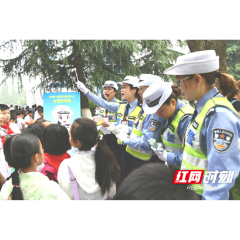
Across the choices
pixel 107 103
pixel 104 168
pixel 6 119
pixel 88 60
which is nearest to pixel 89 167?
pixel 104 168

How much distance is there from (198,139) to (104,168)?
768 millimetres

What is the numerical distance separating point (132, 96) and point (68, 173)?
2268 millimetres

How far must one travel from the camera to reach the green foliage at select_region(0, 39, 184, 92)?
7777mm

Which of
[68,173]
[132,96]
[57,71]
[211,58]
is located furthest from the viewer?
[57,71]

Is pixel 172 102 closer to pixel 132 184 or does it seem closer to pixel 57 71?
pixel 132 184

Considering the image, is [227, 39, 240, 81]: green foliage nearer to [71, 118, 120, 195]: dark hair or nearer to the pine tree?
the pine tree

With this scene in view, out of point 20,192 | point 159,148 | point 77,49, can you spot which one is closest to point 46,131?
point 20,192

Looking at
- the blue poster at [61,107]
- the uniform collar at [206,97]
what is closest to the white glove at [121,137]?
the uniform collar at [206,97]

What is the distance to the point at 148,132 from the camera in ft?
8.07

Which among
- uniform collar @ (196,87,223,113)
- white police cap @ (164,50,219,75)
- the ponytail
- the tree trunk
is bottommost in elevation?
the ponytail

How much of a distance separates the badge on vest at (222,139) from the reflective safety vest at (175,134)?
2.41ft

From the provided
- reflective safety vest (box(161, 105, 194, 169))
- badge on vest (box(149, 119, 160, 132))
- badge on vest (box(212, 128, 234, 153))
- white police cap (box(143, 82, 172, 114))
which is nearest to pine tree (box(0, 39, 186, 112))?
badge on vest (box(149, 119, 160, 132))

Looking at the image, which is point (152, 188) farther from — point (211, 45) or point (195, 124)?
point (211, 45)

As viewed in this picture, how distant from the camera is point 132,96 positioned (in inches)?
142
